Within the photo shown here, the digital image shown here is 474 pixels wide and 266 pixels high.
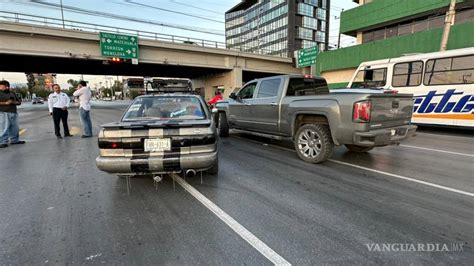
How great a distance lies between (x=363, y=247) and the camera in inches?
96.9

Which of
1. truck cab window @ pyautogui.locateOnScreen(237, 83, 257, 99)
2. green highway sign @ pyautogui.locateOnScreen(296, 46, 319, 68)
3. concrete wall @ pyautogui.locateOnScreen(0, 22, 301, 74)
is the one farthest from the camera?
green highway sign @ pyautogui.locateOnScreen(296, 46, 319, 68)

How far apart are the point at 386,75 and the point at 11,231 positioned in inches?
511

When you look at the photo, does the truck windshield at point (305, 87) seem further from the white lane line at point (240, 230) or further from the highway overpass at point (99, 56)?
the highway overpass at point (99, 56)

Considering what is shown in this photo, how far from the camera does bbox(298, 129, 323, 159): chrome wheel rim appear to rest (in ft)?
17.3

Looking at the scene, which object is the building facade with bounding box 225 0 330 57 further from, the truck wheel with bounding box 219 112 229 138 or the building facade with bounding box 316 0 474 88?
the truck wheel with bounding box 219 112 229 138

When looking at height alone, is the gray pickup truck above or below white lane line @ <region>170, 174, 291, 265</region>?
above

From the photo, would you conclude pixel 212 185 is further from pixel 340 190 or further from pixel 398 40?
pixel 398 40

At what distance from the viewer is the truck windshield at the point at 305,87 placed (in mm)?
6273

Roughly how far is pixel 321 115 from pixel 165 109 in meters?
3.16

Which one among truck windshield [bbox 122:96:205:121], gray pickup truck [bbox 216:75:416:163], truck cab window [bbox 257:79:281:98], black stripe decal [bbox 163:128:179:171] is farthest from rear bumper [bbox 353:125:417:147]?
black stripe decal [bbox 163:128:179:171]

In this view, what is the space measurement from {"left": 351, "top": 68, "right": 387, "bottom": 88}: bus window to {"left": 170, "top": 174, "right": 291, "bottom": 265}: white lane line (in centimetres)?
1009

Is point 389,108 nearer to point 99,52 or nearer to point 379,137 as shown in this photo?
point 379,137

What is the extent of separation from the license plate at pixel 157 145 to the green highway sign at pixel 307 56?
2791 cm

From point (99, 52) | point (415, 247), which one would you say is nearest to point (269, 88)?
point (415, 247)
